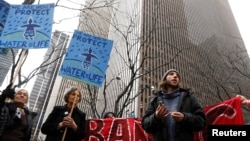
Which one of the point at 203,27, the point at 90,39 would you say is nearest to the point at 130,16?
the point at 90,39

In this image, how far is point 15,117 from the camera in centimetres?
416

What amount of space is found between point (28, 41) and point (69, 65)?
0.97m

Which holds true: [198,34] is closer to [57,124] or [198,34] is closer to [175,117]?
[57,124]

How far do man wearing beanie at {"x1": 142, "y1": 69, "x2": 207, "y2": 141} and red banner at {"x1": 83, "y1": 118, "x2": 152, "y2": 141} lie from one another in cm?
148

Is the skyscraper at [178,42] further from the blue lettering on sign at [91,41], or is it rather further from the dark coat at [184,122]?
the dark coat at [184,122]

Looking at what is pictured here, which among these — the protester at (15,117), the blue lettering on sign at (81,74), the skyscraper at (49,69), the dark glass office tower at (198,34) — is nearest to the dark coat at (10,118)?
the protester at (15,117)

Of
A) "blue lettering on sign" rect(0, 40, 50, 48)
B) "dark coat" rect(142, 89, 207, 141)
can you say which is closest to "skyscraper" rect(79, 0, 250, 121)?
"blue lettering on sign" rect(0, 40, 50, 48)

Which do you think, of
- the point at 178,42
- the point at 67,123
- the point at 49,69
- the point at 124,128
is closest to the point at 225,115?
the point at 124,128

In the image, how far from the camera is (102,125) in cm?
520

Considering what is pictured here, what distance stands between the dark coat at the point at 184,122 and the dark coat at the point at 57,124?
1268mm

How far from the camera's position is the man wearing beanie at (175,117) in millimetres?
3109

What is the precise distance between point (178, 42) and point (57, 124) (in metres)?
31.2

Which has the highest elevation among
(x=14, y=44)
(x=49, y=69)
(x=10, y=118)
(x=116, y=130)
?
(x=49, y=69)

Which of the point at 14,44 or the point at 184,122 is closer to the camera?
the point at 184,122
